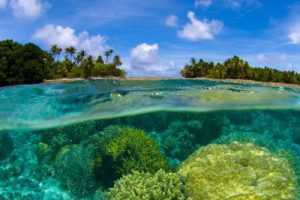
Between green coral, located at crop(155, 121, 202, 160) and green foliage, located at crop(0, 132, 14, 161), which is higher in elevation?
green coral, located at crop(155, 121, 202, 160)

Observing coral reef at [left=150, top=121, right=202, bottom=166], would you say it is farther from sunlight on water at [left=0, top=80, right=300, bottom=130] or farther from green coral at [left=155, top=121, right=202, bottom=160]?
sunlight on water at [left=0, top=80, right=300, bottom=130]

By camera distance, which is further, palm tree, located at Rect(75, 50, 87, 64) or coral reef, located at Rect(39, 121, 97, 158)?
palm tree, located at Rect(75, 50, 87, 64)

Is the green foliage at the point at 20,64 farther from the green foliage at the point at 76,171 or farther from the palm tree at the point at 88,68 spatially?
the green foliage at the point at 76,171

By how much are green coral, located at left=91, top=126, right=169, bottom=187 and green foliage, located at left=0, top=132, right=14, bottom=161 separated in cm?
448

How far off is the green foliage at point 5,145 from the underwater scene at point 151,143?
0.14ft

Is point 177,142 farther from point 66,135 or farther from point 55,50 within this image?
point 55,50

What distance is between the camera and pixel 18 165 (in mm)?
15945

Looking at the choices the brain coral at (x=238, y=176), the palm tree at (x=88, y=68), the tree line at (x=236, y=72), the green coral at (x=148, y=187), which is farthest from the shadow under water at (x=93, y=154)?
the palm tree at (x=88, y=68)

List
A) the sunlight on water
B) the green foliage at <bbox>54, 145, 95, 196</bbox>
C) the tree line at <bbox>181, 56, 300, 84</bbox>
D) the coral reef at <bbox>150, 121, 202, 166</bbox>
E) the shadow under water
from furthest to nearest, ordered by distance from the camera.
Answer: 1. the tree line at <bbox>181, 56, 300, 84</bbox>
2. the sunlight on water
3. the coral reef at <bbox>150, 121, 202, 166</bbox>
4. the green foliage at <bbox>54, 145, 95, 196</bbox>
5. the shadow under water

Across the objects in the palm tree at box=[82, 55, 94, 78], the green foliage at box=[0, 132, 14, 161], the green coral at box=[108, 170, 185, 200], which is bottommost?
the green foliage at box=[0, 132, 14, 161]

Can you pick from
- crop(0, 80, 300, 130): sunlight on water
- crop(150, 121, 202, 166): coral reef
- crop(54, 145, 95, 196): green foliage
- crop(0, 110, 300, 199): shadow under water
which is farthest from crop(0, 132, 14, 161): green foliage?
crop(150, 121, 202, 166): coral reef

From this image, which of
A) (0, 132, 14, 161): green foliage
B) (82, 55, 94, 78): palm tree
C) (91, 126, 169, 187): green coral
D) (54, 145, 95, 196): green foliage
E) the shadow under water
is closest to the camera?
(91, 126, 169, 187): green coral

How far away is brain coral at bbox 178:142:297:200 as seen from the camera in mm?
11540

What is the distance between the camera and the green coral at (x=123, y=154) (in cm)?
1317
